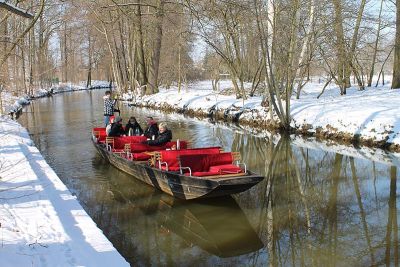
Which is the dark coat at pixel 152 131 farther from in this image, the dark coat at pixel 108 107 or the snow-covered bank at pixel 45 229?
the dark coat at pixel 108 107

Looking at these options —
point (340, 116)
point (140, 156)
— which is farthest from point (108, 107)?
point (340, 116)

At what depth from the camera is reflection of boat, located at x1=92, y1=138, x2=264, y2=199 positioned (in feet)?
29.9

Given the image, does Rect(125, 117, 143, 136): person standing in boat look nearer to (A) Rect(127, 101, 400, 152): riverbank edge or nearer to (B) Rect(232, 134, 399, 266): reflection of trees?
(B) Rect(232, 134, 399, 266): reflection of trees

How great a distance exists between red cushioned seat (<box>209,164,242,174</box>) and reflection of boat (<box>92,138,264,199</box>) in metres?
0.27

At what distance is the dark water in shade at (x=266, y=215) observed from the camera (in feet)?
24.2

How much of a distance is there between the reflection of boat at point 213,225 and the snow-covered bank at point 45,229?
1897 millimetres

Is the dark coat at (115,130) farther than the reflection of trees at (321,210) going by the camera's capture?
Yes

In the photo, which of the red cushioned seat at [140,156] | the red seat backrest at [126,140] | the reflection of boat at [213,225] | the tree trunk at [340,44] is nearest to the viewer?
the reflection of boat at [213,225]

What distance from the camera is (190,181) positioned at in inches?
374

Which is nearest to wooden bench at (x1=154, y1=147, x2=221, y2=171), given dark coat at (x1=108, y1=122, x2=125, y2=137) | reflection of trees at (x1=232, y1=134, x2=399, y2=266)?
reflection of trees at (x1=232, y1=134, x2=399, y2=266)

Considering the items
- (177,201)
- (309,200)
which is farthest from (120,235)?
(309,200)

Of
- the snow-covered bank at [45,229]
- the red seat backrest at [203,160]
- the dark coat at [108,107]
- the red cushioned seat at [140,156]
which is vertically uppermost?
the dark coat at [108,107]

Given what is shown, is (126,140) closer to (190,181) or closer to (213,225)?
(190,181)

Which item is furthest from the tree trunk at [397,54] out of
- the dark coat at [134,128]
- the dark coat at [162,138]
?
the dark coat at [162,138]
